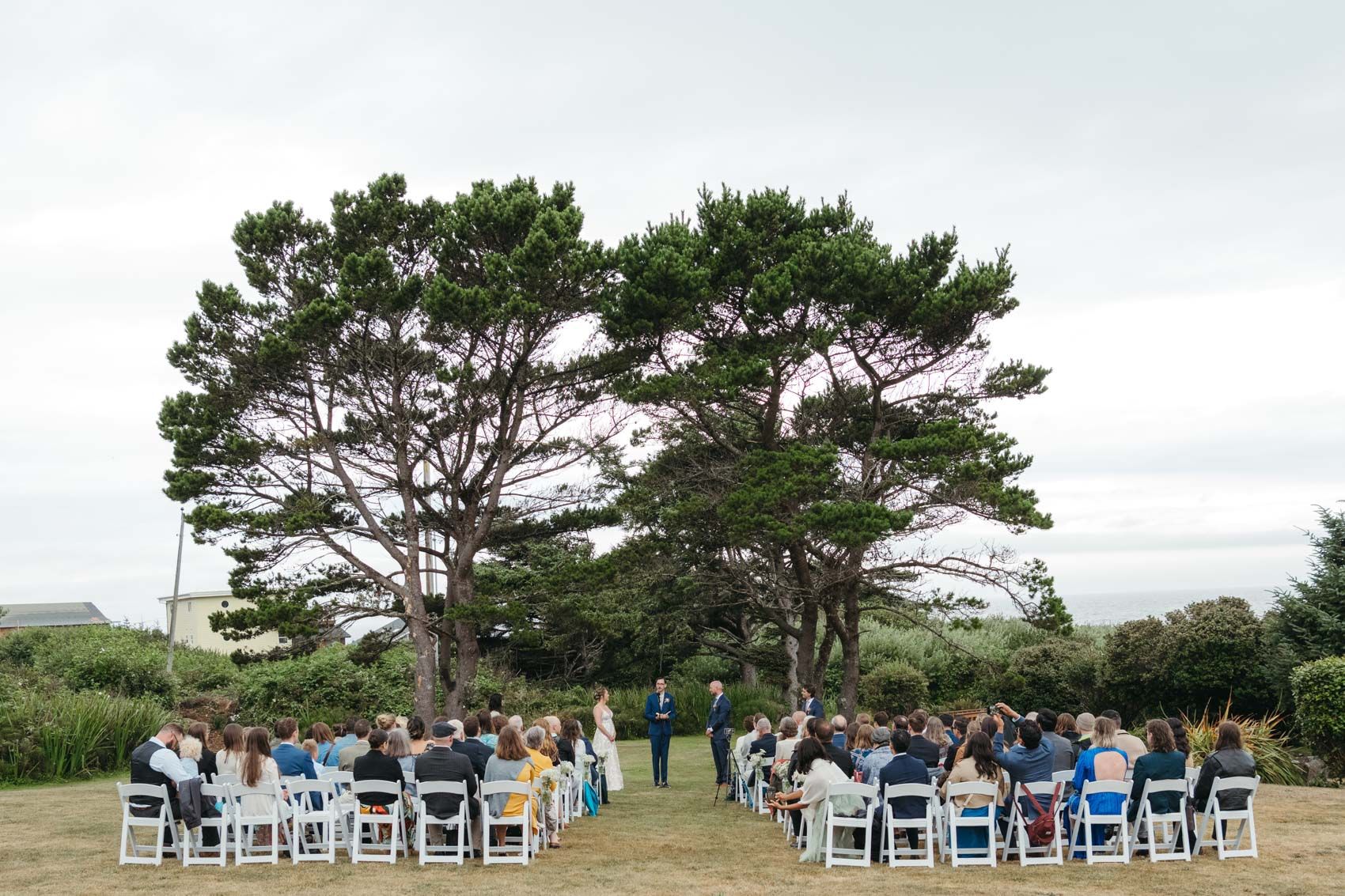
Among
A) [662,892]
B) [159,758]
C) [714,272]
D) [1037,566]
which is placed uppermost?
[714,272]

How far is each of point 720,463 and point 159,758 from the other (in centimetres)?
1484

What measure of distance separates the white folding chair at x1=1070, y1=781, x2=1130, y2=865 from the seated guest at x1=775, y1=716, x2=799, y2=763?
10.6 ft

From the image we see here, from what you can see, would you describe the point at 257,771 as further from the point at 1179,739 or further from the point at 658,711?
the point at 1179,739

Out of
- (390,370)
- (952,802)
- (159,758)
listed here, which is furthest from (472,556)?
(952,802)

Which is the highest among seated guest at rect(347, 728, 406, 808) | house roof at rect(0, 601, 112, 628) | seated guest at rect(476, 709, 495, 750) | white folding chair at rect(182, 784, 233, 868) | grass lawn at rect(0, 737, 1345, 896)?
house roof at rect(0, 601, 112, 628)

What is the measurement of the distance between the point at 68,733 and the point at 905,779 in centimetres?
1503

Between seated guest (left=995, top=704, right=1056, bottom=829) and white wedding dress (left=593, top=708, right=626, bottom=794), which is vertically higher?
seated guest (left=995, top=704, right=1056, bottom=829)

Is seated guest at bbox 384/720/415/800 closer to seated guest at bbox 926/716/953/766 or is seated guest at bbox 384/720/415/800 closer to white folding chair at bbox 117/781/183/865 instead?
white folding chair at bbox 117/781/183/865

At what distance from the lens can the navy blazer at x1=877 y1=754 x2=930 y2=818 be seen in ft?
32.5

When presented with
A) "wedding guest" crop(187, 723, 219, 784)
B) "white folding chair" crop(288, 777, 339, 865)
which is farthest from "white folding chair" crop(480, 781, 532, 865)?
"wedding guest" crop(187, 723, 219, 784)

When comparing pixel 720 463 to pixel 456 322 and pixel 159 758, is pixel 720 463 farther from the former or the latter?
pixel 159 758

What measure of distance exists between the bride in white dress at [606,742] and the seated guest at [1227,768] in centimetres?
785

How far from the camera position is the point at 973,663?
89.1 ft

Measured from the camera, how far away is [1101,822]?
962cm
